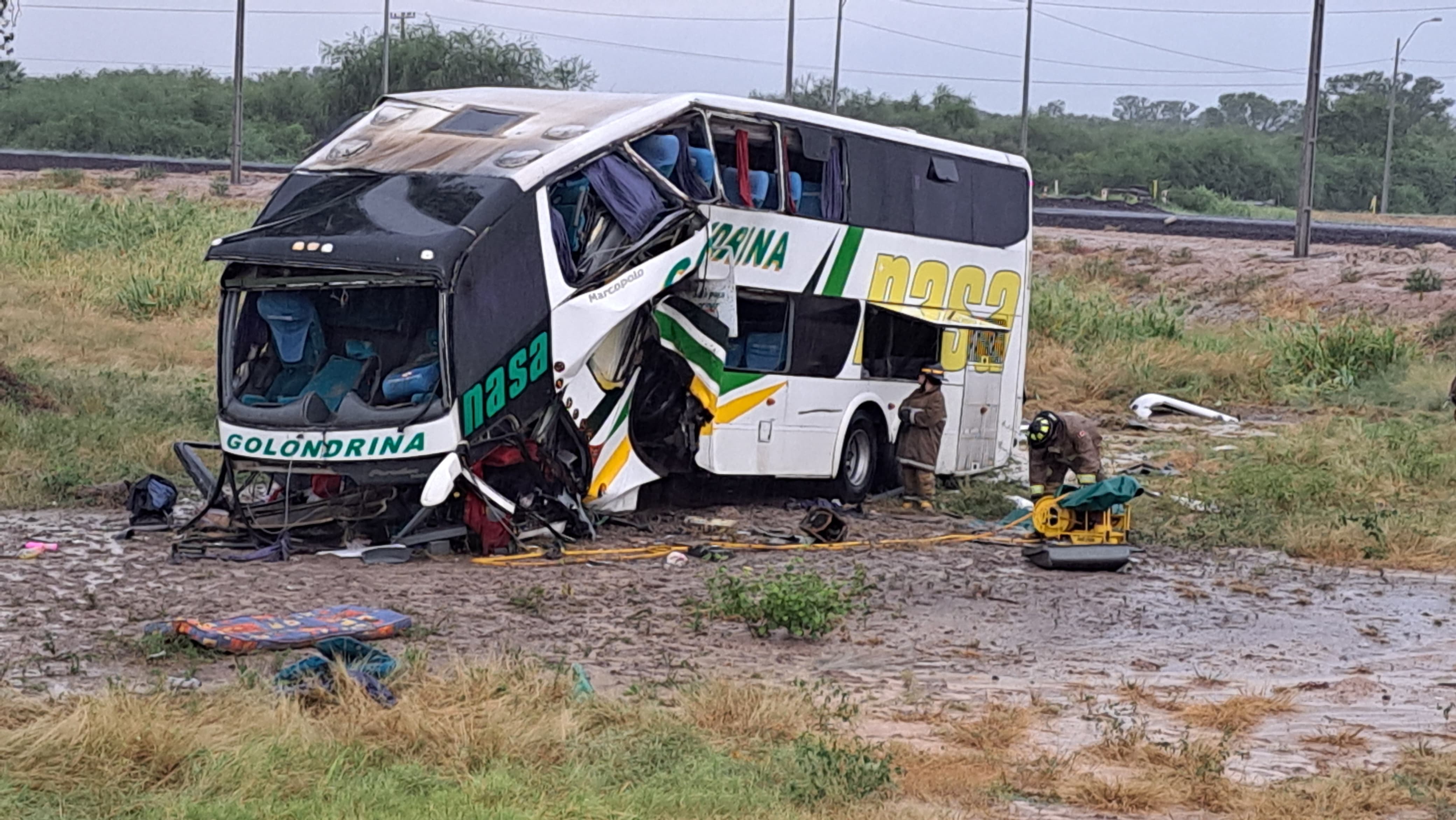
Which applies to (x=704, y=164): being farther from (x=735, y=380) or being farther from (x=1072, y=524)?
(x=1072, y=524)

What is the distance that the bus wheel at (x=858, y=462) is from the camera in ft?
55.5

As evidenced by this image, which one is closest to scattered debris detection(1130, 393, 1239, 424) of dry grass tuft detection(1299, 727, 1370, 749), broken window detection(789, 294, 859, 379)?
broken window detection(789, 294, 859, 379)

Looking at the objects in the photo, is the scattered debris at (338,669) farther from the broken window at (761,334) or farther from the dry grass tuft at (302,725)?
the broken window at (761,334)

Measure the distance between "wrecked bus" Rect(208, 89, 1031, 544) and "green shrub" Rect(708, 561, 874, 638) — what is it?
228 centimetres

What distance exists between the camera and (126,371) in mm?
22438

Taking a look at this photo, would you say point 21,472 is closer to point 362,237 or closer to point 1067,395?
point 362,237

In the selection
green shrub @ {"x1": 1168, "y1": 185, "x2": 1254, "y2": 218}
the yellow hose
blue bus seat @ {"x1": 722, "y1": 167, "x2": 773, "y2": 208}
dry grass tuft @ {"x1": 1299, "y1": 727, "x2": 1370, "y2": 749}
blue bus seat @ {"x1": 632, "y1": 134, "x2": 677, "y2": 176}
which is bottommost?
the yellow hose

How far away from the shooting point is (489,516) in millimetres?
12633

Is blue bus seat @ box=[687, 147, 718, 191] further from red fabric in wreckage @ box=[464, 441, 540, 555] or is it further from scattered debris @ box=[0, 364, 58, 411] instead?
scattered debris @ box=[0, 364, 58, 411]

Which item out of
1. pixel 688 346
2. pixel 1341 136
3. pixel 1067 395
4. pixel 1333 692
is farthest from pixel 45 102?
pixel 1333 692

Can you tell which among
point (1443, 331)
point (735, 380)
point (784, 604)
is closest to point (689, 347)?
point (735, 380)

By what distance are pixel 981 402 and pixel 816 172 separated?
355 centimetres

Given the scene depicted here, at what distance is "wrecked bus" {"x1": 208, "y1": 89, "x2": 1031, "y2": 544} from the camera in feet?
40.4

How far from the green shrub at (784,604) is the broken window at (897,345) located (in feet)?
18.5
